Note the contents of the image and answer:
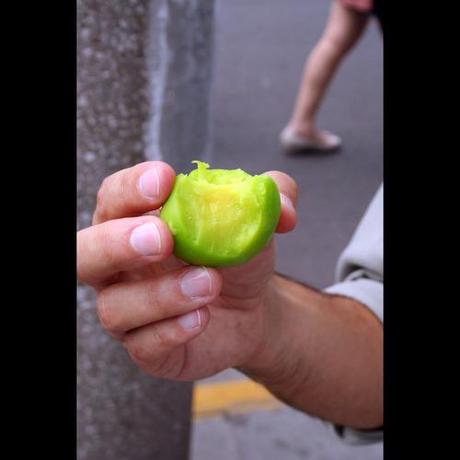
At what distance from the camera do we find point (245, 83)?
21.5 ft

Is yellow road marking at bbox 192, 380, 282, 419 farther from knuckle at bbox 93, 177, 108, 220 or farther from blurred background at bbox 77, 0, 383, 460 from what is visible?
knuckle at bbox 93, 177, 108, 220

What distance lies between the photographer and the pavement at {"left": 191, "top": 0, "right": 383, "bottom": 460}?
Answer: 9.50ft

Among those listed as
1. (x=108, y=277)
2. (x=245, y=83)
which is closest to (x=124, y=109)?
(x=108, y=277)

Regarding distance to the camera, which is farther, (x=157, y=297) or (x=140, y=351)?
(x=140, y=351)

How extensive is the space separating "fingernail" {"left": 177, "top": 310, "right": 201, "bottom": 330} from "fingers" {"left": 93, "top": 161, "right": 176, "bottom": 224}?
179mm

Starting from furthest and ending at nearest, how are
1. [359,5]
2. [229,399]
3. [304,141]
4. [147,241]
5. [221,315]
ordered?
1. [304,141]
2. [359,5]
3. [229,399]
4. [221,315]
5. [147,241]

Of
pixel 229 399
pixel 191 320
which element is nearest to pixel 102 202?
pixel 191 320

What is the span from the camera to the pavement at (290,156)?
2.90m

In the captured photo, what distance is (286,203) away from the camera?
1.15 metres

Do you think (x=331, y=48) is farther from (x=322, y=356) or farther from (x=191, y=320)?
(x=191, y=320)

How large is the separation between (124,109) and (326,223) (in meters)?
2.95

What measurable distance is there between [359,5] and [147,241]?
136 inches

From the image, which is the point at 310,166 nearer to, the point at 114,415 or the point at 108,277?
the point at 114,415

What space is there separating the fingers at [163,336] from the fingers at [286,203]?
0.18 metres
